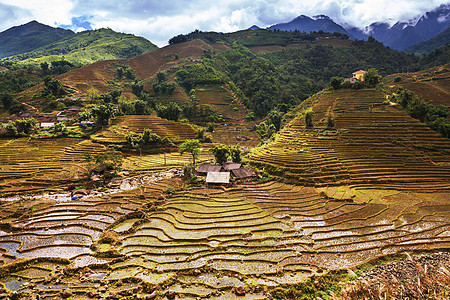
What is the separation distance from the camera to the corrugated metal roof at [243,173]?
33750 mm

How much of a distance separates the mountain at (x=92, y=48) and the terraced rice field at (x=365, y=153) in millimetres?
120901

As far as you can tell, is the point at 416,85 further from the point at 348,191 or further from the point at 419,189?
the point at 348,191

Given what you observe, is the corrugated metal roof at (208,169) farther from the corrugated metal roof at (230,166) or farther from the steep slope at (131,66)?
the steep slope at (131,66)

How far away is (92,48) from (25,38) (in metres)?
97.9

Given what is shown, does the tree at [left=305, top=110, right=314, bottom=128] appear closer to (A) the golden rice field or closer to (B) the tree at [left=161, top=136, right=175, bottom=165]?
(A) the golden rice field

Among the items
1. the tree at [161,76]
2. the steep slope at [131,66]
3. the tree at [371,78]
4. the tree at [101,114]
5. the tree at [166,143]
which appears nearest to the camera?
the tree at [166,143]

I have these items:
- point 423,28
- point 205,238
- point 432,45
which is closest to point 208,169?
point 205,238

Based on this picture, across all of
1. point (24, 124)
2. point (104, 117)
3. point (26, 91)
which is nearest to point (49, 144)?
point (24, 124)

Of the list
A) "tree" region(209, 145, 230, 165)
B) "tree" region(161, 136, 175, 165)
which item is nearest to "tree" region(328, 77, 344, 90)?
"tree" region(209, 145, 230, 165)

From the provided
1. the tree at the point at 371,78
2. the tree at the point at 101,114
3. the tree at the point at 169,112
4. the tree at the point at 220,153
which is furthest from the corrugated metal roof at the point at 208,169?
the tree at the point at 371,78

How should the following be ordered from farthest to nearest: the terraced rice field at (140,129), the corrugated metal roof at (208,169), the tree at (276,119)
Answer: the tree at (276,119)
the terraced rice field at (140,129)
the corrugated metal roof at (208,169)

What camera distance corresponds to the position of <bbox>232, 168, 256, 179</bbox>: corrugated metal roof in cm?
3375

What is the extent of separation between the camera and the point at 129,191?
96.2 ft

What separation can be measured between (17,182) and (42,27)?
9738 inches
